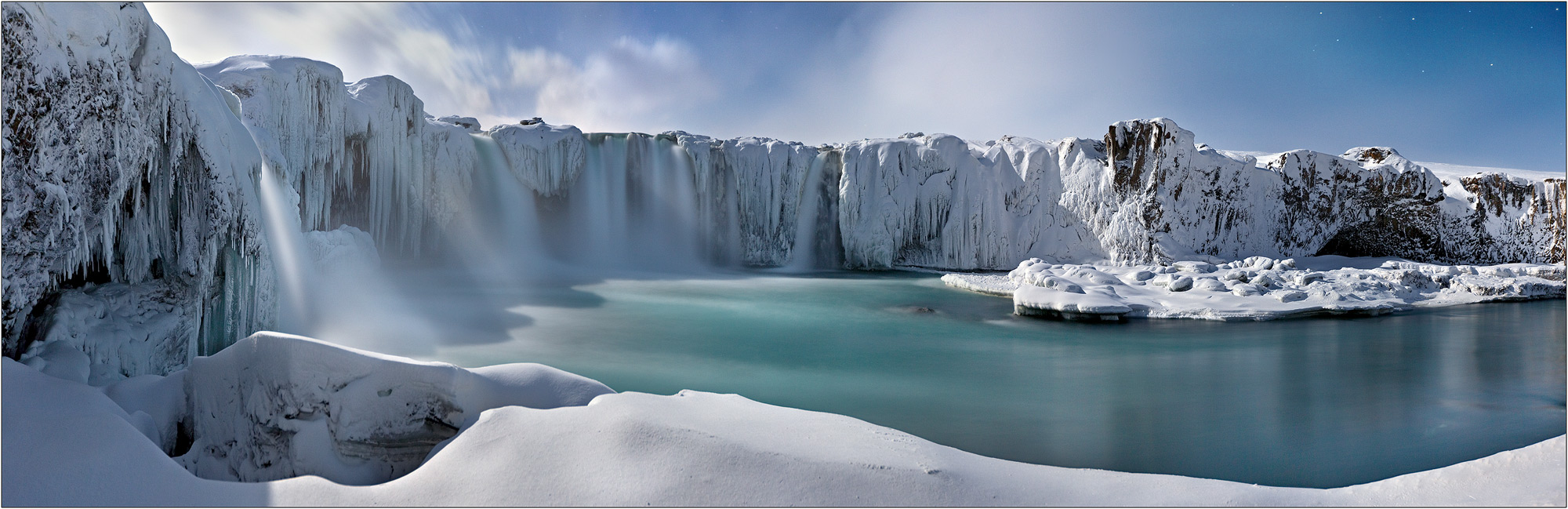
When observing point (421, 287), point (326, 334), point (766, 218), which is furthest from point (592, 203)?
point (326, 334)

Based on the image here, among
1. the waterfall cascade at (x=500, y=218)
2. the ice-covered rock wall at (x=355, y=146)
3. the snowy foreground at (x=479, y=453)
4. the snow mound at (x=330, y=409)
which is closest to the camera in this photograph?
the snowy foreground at (x=479, y=453)

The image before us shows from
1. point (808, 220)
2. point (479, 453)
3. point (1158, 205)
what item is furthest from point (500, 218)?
point (1158, 205)

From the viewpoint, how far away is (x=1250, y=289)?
10773 millimetres

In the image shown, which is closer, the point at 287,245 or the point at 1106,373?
the point at 1106,373

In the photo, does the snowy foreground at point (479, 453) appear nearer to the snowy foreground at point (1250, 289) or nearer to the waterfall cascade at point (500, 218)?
the snowy foreground at point (1250, 289)

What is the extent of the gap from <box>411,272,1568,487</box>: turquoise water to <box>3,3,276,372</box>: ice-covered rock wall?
7.29 feet

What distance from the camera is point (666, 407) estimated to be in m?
3.08

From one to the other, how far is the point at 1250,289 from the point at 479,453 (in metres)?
11.7

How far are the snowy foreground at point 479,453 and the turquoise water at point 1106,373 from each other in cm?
114

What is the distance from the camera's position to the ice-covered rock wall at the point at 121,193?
112 inches

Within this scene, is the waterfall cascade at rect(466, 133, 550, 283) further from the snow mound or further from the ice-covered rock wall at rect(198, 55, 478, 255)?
the snow mound

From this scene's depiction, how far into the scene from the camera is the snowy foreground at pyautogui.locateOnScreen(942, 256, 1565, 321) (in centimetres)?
988

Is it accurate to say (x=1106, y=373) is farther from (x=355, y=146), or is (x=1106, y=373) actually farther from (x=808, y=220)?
(x=355, y=146)

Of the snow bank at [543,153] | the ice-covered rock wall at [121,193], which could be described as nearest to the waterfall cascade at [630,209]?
the snow bank at [543,153]
